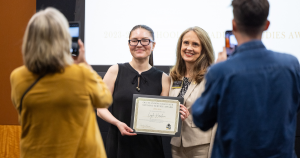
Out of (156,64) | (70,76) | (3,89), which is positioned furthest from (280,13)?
(3,89)

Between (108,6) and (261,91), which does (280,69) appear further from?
(108,6)

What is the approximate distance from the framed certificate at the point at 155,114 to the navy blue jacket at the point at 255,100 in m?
0.87

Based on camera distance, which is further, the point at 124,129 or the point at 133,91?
the point at 133,91

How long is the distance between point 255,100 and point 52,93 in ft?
2.90

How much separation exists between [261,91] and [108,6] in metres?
2.64

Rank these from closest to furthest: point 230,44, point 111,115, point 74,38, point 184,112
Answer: point 74,38
point 230,44
point 184,112
point 111,115

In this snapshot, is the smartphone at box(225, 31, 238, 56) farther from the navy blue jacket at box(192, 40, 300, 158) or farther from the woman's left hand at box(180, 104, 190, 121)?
the woman's left hand at box(180, 104, 190, 121)

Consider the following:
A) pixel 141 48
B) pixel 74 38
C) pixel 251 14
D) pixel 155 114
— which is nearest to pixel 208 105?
pixel 251 14

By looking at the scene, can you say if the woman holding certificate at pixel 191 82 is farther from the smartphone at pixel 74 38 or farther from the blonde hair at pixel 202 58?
the smartphone at pixel 74 38

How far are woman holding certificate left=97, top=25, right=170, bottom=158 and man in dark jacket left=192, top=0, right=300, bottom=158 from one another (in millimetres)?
1049

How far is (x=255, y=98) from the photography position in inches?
43.8

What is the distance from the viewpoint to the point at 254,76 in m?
1.11

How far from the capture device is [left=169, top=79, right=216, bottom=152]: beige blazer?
196cm

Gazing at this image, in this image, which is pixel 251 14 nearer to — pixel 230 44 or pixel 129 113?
pixel 230 44
